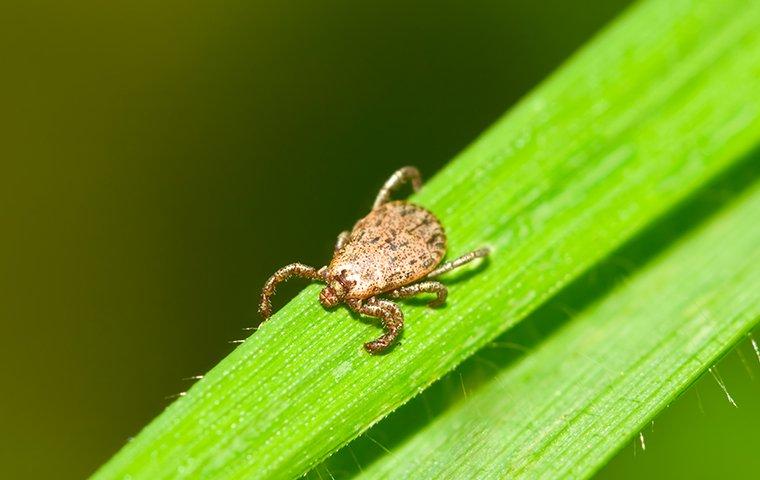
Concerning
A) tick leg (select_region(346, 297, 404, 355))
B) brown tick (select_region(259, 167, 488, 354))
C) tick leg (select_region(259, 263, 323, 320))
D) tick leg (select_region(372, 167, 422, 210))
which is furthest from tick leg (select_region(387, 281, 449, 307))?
tick leg (select_region(372, 167, 422, 210))

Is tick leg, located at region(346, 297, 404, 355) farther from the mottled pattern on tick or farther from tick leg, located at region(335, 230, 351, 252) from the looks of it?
tick leg, located at region(335, 230, 351, 252)

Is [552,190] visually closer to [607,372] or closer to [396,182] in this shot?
[607,372]

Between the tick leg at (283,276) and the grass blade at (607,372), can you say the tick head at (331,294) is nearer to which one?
the tick leg at (283,276)

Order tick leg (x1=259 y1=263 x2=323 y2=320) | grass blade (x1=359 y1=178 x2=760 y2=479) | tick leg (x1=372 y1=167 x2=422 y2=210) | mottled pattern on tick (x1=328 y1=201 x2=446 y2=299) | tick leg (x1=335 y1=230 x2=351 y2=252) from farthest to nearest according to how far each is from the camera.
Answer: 1. tick leg (x1=372 y1=167 x2=422 y2=210)
2. tick leg (x1=335 y1=230 x2=351 y2=252)
3. mottled pattern on tick (x1=328 y1=201 x2=446 y2=299)
4. tick leg (x1=259 y1=263 x2=323 y2=320)
5. grass blade (x1=359 y1=178 x2=760 y2=479)

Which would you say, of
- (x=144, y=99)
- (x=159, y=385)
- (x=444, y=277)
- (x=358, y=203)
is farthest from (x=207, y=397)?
(x=144, y=99)

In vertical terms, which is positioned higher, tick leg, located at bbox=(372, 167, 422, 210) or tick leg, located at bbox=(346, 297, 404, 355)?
tick leg, located at bbox=(372, 167, 422, 210)

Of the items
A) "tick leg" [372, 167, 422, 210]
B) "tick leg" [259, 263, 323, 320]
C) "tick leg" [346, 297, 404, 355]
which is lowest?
"tick leg" [346, 297, 404, 355]

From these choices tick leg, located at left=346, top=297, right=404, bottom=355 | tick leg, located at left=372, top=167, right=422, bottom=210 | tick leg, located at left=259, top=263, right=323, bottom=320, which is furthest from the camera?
tick leg, located at left=372, top=167, right=422, bottom=210

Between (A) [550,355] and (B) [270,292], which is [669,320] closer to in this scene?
(A) [550,355]

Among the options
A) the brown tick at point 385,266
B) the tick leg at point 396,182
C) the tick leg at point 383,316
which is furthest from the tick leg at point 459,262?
the tick leg at point 396,182
